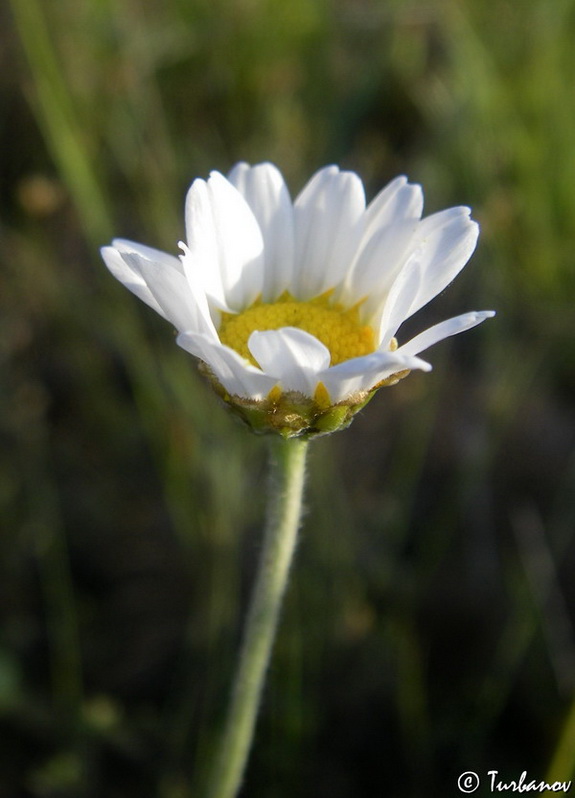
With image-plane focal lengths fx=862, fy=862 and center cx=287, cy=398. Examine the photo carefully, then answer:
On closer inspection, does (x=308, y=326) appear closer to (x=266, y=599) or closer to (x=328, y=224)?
(x=328, y=224)

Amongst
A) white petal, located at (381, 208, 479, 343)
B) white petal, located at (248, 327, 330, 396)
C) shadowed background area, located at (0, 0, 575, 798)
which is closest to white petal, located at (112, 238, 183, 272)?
white petal, located at (248, 327, 330, 396)

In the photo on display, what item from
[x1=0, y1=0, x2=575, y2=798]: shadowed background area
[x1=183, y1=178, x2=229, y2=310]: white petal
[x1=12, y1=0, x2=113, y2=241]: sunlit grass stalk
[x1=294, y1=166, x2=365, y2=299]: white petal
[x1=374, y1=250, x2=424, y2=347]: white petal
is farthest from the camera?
[x1=12, y1=0, x2=113, y2=241]: sunlit grass stalk

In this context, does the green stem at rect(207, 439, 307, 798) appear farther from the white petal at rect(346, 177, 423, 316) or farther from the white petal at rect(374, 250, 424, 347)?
the white petal at rect(346, 177, 423, 316)

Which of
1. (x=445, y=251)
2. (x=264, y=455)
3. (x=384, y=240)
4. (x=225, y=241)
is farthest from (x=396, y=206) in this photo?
(x=264, y=455)

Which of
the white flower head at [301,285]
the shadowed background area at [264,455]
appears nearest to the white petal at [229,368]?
the white flower head at [301,285]

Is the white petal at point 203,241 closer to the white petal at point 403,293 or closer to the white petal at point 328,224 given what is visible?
the white petal at point 328,224

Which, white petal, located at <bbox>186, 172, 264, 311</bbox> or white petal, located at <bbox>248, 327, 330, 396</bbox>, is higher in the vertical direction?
white petal, located at <bbox>186, 172, 264, 311</bbox>

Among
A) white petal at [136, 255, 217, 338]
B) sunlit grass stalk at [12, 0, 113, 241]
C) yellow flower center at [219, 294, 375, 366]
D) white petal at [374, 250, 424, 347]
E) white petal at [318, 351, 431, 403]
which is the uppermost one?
sunlit grass stalk at [12, 0, 113, 241]
